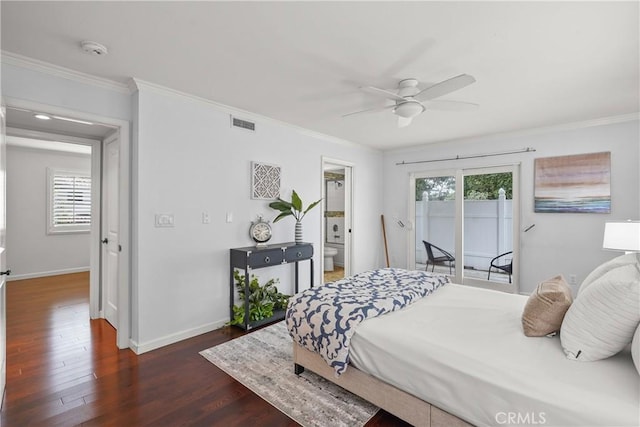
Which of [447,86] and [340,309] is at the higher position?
[447,86]

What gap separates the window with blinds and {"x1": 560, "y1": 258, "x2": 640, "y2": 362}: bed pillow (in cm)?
766

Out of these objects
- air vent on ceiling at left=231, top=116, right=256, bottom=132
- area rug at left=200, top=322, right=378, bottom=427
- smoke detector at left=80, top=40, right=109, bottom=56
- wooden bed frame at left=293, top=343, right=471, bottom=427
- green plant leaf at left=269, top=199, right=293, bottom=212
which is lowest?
area rug at left=200, top=322, right=378, bottom=427

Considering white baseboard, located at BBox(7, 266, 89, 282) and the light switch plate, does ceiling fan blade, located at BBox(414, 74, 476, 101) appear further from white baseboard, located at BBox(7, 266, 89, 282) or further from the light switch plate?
white baseboard, located at BBox(7, 266, 89, 282)

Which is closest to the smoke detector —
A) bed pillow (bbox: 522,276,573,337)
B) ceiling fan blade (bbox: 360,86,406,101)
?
ceiling fan blade (bbox: 360,86,406,101)

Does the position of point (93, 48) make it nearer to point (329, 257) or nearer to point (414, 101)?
point (414, 101)

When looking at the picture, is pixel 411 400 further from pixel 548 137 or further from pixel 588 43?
pixel 548 137

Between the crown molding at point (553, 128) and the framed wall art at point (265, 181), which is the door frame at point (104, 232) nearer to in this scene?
the framed wall art at point (265, 181)

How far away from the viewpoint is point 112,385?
92.4 inches

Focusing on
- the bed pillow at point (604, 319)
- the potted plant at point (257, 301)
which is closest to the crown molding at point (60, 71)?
the potted plant at point (257, 301)

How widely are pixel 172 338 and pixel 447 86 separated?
3258mm

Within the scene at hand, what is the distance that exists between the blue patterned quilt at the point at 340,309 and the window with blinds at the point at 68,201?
19.8ft

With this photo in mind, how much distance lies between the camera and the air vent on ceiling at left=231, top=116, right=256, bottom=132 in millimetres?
3584

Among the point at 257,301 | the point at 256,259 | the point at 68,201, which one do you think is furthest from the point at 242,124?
the point at 68,201

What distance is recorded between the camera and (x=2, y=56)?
91.0 inches
